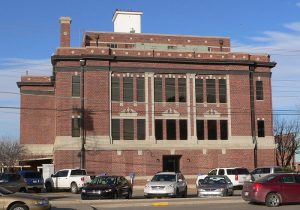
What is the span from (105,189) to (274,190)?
919 centimetres

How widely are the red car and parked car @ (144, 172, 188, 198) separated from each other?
20.2ft

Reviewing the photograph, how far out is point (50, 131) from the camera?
62.8m

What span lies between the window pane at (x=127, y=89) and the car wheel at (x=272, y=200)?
1176 inches

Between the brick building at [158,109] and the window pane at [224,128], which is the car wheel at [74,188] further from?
the window pane at [224,128]

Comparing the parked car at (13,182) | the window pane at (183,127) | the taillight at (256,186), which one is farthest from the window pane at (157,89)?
the taillight at (256,186)

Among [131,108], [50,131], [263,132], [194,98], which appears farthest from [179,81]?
[50,131]

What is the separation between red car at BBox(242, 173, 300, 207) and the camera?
2286 cm

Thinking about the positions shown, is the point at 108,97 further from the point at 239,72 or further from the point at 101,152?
the point at 239,72

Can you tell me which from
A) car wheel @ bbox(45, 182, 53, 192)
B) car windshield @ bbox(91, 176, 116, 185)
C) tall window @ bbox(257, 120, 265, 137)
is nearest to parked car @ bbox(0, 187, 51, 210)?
car windshield @ bbox(91, 176, 116, 185)

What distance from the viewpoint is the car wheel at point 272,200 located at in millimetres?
22797

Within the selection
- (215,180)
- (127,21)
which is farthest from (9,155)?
(215,180)

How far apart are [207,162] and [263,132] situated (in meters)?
6.88

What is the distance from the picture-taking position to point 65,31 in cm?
5575

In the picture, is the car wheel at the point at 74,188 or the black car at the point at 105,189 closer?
the black car at the point at 105,189
